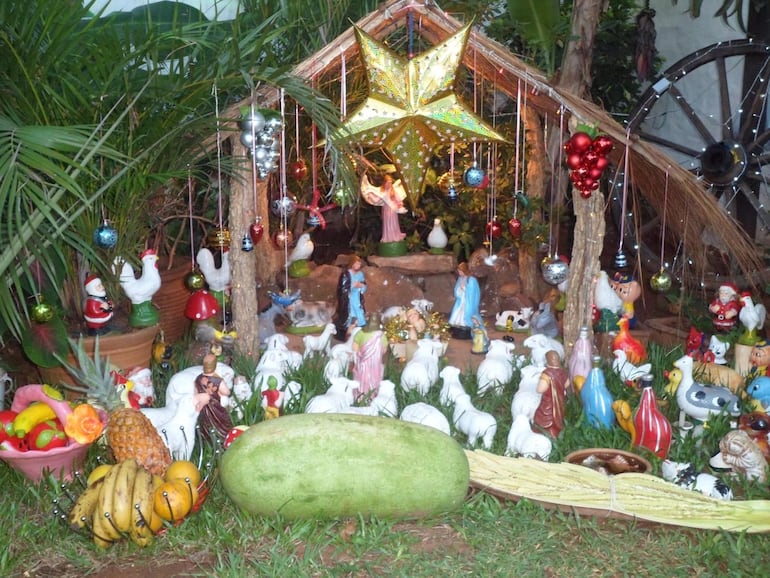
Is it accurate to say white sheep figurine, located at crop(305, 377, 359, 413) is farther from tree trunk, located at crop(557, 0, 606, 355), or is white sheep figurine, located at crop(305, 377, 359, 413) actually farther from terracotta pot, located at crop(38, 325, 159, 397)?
tree trunk, located at crop(557, 0, 606, 355)

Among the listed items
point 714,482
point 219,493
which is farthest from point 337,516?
point 714,482

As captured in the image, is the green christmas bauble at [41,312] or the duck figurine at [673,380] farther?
the duck figurine at [673,380]

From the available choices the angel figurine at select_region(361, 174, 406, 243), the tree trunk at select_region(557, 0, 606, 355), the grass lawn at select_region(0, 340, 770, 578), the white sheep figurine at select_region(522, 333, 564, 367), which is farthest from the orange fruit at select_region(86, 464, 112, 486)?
the angel figurine at select_region(361, 174, 406, 243)

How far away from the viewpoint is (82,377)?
3.83 meters

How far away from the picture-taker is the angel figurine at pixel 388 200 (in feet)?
21.7

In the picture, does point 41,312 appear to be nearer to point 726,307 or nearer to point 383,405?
point 383,405

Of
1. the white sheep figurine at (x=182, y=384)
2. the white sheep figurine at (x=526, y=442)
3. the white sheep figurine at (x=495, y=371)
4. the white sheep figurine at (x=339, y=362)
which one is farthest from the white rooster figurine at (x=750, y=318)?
the white sheep figurine at (x=182, y=384)

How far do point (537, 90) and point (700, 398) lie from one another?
1.82m

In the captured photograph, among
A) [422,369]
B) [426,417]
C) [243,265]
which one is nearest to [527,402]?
[426,417]

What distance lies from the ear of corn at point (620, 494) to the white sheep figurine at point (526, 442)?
8.2 inches

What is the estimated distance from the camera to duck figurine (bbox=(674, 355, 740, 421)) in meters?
4.47

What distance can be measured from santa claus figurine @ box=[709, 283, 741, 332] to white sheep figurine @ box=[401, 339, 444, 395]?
161 centimetres

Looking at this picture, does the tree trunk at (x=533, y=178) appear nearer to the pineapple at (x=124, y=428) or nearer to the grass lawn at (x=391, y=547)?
the grass lawn at (x=391, y=547)

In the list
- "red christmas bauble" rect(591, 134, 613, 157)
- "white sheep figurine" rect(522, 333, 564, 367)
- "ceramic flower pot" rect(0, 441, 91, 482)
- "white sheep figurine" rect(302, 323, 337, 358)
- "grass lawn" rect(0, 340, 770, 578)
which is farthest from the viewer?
"white sheep figurine" rect(302, 323, 337, 358)
